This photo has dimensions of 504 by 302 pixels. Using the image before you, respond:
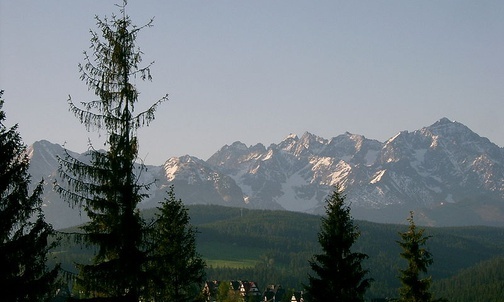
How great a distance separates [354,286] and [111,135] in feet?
51.5

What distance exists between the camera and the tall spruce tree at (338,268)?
38.1m

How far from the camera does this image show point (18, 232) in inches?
1154

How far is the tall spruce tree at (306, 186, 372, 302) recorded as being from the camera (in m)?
38.1

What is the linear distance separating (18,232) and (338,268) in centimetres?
1676

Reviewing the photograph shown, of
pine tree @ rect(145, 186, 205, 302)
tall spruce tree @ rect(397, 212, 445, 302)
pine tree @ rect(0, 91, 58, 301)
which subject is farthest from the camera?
tall spruce tree @ rect(397, 212, 445, 302)

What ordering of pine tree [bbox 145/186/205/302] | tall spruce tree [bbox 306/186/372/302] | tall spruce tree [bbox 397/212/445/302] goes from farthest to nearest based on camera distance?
1. tall spruce tree [bbox 397/212/445/302]
2. pine tree [bbox 145/186/205/302]
3. tall spruce tree [bbox 306/186/372/302]

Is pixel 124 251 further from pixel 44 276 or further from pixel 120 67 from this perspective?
pixel 120 67

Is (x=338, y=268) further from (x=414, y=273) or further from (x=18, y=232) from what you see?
(x=18, y=232)

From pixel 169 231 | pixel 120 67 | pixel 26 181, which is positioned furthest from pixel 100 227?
pixel 169 231

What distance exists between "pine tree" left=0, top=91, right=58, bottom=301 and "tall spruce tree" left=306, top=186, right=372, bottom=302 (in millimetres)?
14395

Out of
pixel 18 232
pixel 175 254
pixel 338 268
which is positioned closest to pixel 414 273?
pixel 338 268

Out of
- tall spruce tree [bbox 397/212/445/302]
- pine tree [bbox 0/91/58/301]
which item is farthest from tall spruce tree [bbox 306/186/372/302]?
pine tree [bbox 0/91/58/301]

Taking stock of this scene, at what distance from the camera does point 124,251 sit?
2934 centimetres

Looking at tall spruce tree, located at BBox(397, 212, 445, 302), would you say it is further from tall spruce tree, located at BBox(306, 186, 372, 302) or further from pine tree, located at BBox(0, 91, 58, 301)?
pine tree, located at BBox(0, 91, 58, 301)
